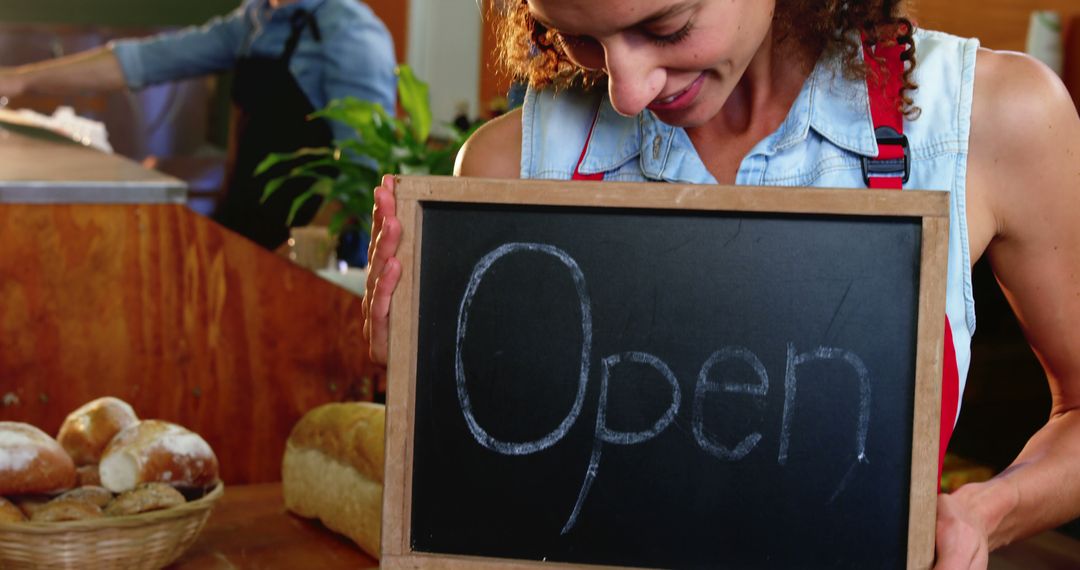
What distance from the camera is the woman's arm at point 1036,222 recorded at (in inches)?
39.5

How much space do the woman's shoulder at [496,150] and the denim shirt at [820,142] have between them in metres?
0.02

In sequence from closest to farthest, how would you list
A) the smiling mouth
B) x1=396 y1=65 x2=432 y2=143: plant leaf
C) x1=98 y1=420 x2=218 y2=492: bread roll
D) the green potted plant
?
1. the smiling mouth
2. x1=98 y1=420 x2=218 y2=492: bread roll
3. the green potted plant
4. x1=396 y1=65 x2=432 y2=143: plant leaf

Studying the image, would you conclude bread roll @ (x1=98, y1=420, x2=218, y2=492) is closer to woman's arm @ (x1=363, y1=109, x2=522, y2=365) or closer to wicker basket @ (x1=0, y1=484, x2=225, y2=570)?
wicker basket @ (x1=0, y1=484, x2=225, y2=570)

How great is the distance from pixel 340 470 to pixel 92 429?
290 mm

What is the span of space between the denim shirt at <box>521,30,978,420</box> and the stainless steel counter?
0.80 m

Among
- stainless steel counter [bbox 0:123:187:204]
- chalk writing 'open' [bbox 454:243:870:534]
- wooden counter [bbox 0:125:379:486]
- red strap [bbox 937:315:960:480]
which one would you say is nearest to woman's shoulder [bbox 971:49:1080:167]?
red strap [bbox 937:315:960:480]

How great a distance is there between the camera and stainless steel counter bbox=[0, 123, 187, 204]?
172 cm

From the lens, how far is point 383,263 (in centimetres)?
94

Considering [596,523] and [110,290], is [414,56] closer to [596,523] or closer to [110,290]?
[110,290]

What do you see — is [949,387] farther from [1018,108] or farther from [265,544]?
[265,544]

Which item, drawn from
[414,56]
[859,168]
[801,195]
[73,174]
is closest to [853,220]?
[801,195]

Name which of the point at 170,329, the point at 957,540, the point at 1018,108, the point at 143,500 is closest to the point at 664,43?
the point at 1018,108

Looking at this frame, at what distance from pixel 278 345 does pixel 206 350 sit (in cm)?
10

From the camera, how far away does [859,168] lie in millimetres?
1043
